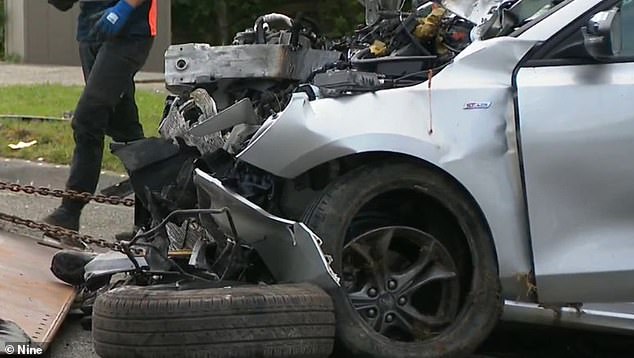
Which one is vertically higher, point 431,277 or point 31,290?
point 431,277

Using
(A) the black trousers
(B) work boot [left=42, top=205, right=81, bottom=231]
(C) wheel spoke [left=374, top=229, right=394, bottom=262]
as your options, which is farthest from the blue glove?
(C) wheel spoke [left=374, top=229, right=394, bottom=262]

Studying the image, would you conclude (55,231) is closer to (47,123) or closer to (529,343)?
(529,343)

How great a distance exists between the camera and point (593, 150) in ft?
12.7

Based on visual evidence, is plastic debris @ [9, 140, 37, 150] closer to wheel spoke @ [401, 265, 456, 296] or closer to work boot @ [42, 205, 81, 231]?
work boot @ [42, 205, 81, 231]

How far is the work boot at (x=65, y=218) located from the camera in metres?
6.10

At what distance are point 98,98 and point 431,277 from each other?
2815mm

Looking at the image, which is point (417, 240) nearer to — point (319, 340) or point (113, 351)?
point (319, 340)

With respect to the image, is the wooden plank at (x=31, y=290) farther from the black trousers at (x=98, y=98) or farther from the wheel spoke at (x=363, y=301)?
the wheel spoke at (x=363, y=301)

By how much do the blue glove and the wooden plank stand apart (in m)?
1.33

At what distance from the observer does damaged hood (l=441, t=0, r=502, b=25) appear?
192 inches

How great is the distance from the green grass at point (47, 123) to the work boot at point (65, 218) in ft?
8.51

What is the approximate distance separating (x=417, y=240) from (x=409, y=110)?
0.53 metres

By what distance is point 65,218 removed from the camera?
20.1 ft

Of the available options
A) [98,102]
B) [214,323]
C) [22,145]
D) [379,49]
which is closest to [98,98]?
[98,102]
